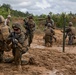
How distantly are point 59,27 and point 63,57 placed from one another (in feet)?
66.4

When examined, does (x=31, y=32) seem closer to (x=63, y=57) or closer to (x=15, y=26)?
(x=63, y=57)

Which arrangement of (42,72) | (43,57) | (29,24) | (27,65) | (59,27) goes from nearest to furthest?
(42,72)
(27,65)
(43,57)
(29,24)
(59,27)

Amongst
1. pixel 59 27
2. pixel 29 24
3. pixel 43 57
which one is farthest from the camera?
pixel 59 27

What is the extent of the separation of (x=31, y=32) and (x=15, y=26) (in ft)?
19.0

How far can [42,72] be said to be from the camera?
30.9ft

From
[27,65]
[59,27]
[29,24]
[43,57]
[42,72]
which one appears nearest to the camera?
[42,72]

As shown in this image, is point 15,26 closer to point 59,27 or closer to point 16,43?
point 16,43

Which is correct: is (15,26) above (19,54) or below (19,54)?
above

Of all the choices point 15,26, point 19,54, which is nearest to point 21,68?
point 19,54

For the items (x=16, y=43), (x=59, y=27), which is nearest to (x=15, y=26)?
(x=16, y=43)

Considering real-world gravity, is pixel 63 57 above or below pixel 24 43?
below

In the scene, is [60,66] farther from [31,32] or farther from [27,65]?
[31,32]

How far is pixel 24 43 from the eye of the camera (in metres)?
9.67

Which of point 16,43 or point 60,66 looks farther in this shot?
point 60,66
